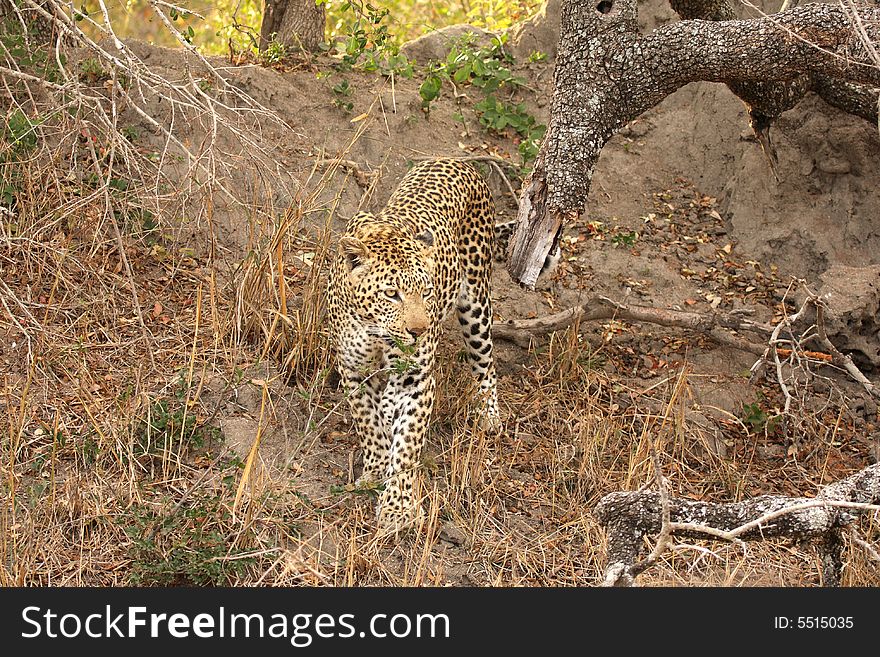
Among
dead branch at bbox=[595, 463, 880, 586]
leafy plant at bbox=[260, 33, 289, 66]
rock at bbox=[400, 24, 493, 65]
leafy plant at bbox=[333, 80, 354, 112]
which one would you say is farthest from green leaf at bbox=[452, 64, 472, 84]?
dead branch at bbox=[595, 463, 880, 586]

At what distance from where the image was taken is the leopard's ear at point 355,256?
661cm

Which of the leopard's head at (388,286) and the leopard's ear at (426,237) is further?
the leopard's ear at (426,237)

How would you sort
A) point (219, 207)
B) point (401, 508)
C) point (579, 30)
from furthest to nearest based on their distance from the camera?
point (219, 207) → point (579, 30) → point (401, 508)

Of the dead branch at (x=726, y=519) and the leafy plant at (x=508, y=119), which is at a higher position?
the leafy plant at (x=508, y=119)

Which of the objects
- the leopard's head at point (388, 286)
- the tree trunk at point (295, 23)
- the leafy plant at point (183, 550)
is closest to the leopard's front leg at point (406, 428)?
the leopard's head at point (388, 286)

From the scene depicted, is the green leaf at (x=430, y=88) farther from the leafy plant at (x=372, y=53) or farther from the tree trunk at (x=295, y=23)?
the tree trunk at (x=295, y=23)

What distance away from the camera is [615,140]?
10.5m

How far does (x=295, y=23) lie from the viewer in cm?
1033

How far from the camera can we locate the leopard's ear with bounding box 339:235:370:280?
6605mm

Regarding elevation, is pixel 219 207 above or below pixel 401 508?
above

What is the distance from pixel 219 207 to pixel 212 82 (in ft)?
4.56

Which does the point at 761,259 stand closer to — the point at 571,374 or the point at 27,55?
the point at 571,374

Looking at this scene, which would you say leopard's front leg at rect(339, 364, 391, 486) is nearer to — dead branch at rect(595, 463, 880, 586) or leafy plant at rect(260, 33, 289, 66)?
dead branch at rect(595, 463, 880, 586)

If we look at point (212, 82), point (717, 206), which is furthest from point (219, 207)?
point (717, 206)
